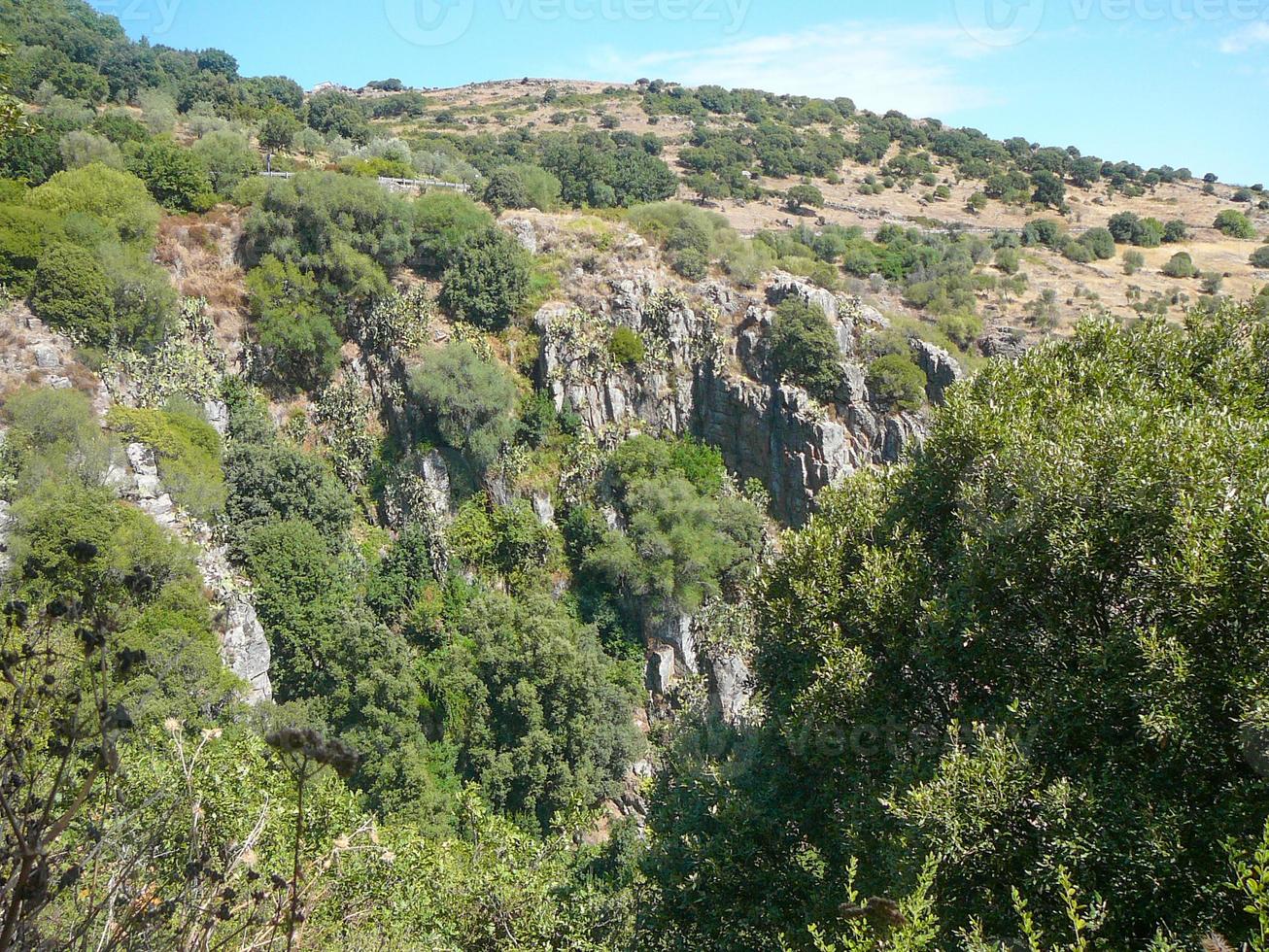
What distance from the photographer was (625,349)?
105 ft

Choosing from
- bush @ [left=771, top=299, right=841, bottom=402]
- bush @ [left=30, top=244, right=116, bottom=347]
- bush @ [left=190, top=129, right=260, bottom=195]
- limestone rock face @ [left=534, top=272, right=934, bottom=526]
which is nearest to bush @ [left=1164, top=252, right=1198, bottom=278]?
limestone rock face @ [left=534, top=272, right=934, bottom=526]

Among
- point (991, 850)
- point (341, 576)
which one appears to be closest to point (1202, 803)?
point (991, 850)

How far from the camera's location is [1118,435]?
8438 mm

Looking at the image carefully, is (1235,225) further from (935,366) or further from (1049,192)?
(935,366)

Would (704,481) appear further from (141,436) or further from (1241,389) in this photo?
(1241,389)

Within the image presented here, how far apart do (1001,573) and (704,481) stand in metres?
22.6

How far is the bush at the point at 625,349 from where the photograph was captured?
3203cm

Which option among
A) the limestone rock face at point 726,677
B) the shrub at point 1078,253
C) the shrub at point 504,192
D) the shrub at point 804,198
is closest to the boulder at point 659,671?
the limestone rock face at point 726,677

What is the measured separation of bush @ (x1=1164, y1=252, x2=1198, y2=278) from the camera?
47469 millimetres

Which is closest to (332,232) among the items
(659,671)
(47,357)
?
(47,357)

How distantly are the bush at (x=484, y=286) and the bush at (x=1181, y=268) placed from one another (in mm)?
40317

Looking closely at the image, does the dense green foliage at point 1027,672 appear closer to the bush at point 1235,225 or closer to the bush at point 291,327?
the bush at point 291,327

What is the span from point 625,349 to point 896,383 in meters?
10.9

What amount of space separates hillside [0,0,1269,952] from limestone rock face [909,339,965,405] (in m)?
0.18
